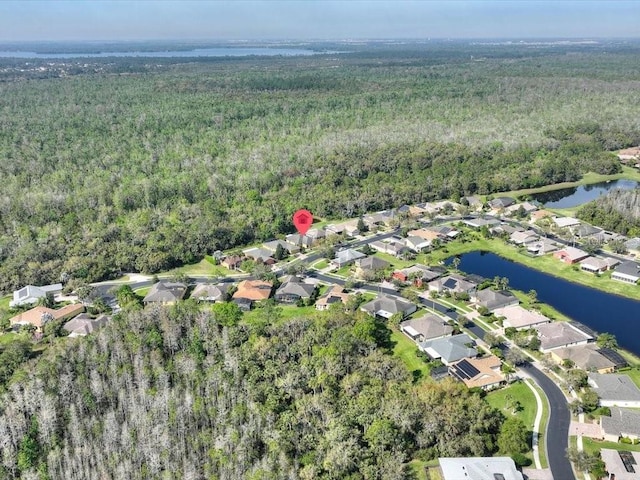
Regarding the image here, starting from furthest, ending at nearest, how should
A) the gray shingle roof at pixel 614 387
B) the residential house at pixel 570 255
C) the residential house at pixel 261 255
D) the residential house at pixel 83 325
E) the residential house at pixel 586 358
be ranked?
1. the residential house at pixel 261 255
2. the residential house at pixel 570 255
3. the residential house at pixel 83 325
4. the residential house at pixel 586 358
5. the gray shingle roof at pixel 614 387

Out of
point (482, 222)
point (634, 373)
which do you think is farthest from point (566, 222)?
point (634, 373)

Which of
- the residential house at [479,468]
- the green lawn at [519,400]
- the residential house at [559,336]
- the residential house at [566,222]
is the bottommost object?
the residential house at [566,222]

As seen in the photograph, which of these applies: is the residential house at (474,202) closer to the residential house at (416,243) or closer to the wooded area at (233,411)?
the residential house at (416,243)

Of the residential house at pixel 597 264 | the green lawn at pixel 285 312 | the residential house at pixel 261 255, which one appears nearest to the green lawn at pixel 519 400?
the green lawn at pixel 285 312

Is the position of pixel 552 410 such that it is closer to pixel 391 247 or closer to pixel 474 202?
pixel 391 247

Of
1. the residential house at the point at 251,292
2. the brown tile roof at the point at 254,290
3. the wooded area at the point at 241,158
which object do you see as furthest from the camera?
the wooded area at the point at 241,158

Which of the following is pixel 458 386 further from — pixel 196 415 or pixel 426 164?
pixel 426 164

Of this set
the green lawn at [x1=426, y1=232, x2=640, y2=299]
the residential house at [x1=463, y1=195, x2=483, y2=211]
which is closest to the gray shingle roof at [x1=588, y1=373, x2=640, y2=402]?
the green lawn at [x1=426, y1=232, x2=640, y2=299]
